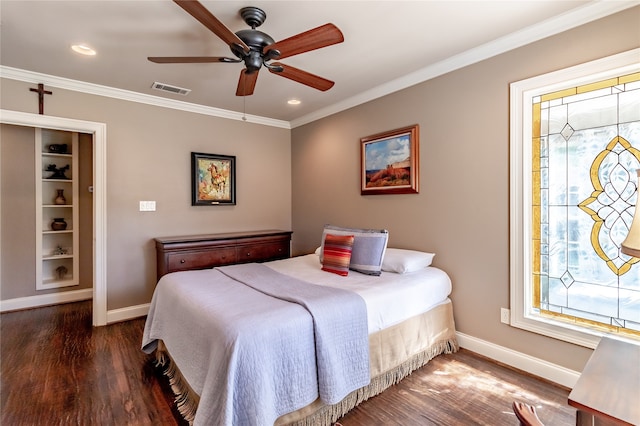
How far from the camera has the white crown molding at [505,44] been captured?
1.94m

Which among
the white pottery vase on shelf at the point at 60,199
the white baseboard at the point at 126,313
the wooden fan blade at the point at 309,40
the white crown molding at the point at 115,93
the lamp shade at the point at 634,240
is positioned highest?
the white crown molding at the point at 115,93

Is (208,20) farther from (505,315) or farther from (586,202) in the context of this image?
(505,315)

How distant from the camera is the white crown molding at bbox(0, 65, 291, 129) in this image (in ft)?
9.52

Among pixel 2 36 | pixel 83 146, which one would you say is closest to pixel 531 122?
pixel 2 36

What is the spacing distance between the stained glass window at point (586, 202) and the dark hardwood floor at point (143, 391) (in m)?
0.65

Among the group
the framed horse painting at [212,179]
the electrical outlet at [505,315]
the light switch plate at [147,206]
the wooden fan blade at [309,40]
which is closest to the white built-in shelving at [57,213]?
the light switch plate at [147,206]

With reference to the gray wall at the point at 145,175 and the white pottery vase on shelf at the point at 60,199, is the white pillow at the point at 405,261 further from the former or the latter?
the white pottery vase on shelf at the point at 60,199

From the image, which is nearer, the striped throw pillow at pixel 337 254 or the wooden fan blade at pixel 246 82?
the wooden fan blade at pixel 246 82

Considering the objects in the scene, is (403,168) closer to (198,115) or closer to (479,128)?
(479,128)

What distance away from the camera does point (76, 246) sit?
13.9ft

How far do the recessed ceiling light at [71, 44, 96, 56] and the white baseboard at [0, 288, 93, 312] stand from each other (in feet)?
10.4

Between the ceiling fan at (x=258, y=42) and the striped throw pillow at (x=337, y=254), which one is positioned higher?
the ceiling fan at (x=258, y=42)

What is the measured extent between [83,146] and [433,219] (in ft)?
15.5

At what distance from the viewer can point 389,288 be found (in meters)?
2.25
